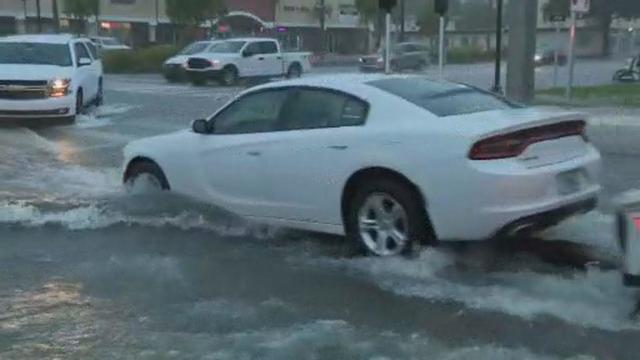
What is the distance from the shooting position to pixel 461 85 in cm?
971

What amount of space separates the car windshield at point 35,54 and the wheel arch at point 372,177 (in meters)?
14.6

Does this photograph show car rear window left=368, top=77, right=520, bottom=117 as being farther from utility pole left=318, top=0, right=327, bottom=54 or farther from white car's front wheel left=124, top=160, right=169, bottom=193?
utility pole left=318, top=0, right=327, bottom=54

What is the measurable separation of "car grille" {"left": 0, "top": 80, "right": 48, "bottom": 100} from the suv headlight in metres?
0.19

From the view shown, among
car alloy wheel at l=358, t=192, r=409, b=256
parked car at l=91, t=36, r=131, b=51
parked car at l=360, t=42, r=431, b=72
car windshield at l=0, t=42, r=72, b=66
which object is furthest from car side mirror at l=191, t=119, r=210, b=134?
parked car at l=91, t=36, r=131, b=51

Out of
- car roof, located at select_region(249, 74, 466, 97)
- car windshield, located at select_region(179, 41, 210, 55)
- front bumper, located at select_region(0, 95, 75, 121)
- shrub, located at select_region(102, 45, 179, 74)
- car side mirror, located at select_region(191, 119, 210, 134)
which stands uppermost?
car roof, located at select_region(249, 74, 466, 97)

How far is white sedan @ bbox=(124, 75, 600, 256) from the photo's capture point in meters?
8.08

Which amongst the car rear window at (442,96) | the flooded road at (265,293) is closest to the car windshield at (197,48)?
the flooded road at (265,293)

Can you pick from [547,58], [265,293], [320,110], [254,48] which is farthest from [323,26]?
[265,293]

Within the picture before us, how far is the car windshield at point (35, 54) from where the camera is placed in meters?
22.2

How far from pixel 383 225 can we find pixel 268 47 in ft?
112

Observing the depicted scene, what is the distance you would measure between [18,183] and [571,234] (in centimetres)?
695

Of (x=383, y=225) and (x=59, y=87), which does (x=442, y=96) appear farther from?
(x=59, y=87)

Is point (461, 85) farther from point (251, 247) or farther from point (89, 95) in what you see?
point (89, 95)

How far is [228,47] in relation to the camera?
4153 cm
